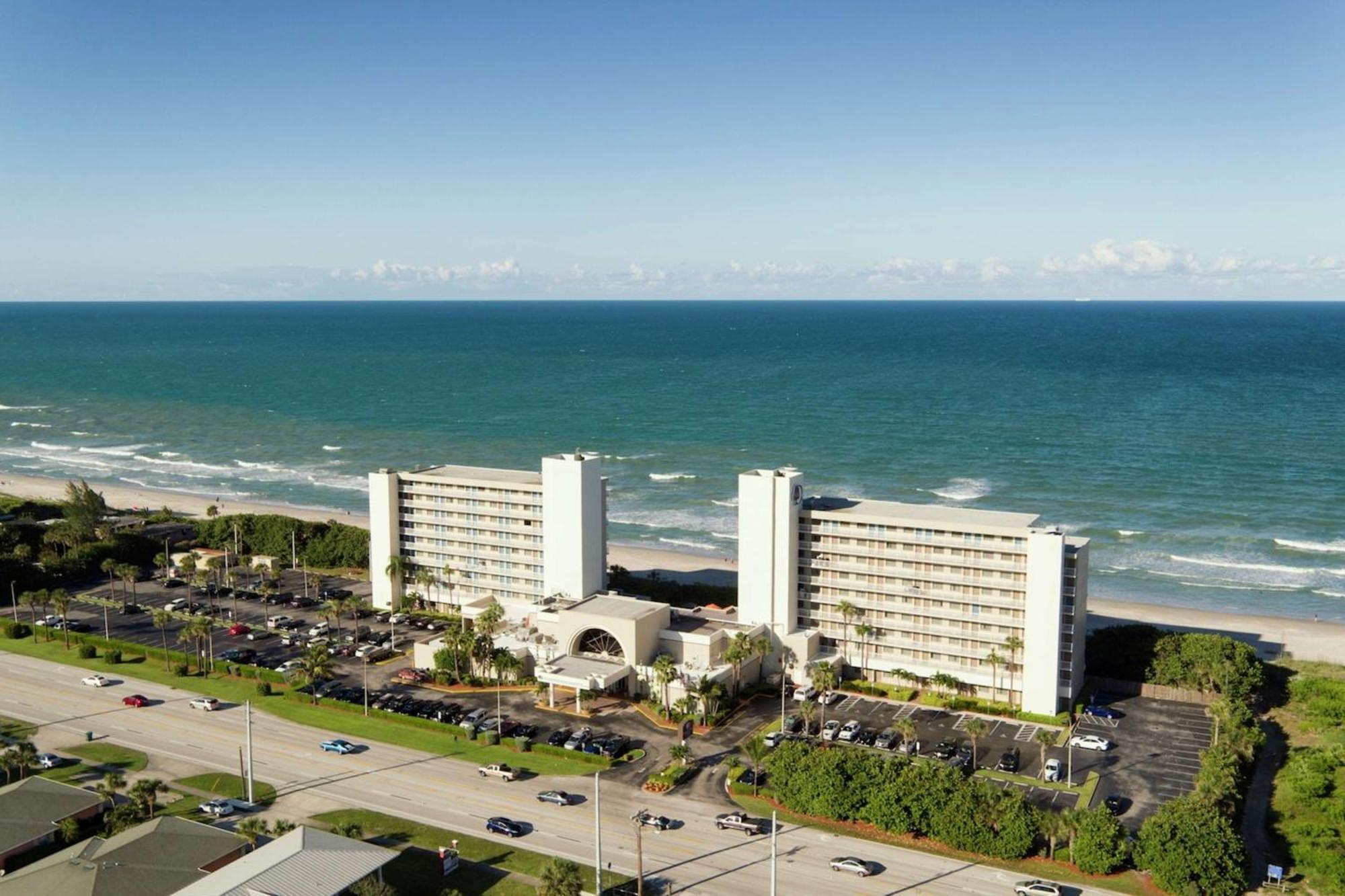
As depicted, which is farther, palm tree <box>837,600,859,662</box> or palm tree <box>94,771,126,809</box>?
palm tree <box>837,600,859,662</box>

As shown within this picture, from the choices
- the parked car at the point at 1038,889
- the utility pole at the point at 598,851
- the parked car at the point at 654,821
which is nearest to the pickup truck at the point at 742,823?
the parked car at the point at 654,821

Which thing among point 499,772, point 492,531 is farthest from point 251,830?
point 492,531

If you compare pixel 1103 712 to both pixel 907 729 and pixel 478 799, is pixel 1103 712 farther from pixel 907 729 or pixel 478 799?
pixel 478 799

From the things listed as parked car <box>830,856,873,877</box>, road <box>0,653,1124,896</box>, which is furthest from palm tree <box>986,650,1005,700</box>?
parked car <box>830,856,873,877</box>

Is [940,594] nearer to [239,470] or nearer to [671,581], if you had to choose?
[671,581]

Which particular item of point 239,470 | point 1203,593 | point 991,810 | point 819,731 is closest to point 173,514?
point 239,470

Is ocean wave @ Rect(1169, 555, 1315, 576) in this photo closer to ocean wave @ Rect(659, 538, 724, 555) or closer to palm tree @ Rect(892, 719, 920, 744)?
ocean wave @ Rect(659, 538, 724, 555)
